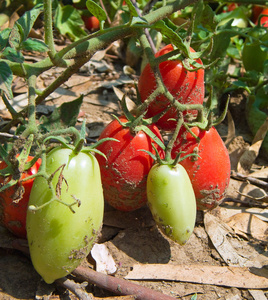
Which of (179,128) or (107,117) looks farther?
(107,117)

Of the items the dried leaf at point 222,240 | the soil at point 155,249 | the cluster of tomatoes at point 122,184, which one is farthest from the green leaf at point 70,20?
the dried leaf at point 222,240

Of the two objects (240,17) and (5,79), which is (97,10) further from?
(240,17)

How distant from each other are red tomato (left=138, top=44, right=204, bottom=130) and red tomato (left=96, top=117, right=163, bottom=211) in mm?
107

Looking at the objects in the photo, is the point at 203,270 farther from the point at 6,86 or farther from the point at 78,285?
the point at 6,86

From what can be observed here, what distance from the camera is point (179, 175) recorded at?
132 cm

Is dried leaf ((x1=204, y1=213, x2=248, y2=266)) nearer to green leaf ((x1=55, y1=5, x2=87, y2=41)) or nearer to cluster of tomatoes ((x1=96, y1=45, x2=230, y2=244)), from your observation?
cluster of tomatoes ((x1=96, y1=45, x2=230, y2=244))

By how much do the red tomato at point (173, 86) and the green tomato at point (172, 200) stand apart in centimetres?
27

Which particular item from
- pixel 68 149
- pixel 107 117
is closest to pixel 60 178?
pixel 68 149

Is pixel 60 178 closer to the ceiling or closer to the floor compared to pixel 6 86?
closer to the floor

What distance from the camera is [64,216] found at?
1.15 metres

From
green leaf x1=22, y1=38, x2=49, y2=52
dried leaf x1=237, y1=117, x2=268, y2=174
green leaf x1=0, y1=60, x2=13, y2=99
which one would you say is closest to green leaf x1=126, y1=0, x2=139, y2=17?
green leaf x1=22, y1=38, x2=49, y2=52

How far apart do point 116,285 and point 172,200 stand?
0.31 metres

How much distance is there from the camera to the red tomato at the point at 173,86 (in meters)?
1.51

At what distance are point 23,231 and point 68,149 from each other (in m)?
0.37
